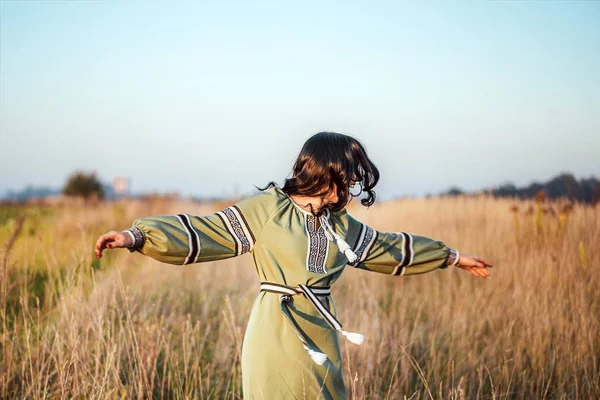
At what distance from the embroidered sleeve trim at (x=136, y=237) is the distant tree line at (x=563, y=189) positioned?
528 centimetres

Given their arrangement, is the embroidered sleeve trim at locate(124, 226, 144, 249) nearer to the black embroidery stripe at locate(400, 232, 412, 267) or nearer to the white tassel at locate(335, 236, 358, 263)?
the white tassel at locate(335, 236, 358, 263)

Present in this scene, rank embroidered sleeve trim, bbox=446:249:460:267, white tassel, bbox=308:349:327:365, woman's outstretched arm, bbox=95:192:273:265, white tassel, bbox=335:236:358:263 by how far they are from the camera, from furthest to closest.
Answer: embroidered sleeve trim, bbox=446:249:460:267
white tassel, bbox=335:236:358:263
woman's outstretched arm, bbox=95:192:273:265
white tassel, bbox=308:349:327:365

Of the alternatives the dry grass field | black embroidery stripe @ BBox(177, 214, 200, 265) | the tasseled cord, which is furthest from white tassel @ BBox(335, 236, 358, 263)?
black embroidery stripe @ BBox(177, 214, 200, 265)

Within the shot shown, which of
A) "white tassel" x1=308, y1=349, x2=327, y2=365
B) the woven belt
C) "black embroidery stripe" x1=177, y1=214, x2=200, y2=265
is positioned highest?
"black embroidery stripe" x1=177, y1=214, x2=200, y2=265

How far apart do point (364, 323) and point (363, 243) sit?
1944 mm

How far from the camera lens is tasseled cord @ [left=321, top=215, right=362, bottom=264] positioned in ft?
8.25

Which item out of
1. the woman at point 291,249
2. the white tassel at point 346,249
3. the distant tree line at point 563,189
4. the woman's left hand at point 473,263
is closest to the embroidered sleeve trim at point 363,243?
the woman at point 291,249

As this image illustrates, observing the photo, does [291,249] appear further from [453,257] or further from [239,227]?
[453,257]

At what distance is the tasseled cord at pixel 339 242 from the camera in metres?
2.51

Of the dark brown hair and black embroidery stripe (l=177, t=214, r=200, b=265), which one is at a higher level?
the dark brown hair

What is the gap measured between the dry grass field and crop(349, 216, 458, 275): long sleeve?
40 cm

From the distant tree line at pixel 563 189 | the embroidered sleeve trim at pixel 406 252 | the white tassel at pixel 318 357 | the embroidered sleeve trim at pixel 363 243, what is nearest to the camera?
the white tassel at pixel 318 357

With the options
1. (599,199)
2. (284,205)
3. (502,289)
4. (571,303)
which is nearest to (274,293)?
(284,205)

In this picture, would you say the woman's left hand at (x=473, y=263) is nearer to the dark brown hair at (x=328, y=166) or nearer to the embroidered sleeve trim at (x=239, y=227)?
the dark brown hair at (x=328, y=166)
